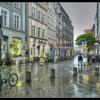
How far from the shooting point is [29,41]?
58.3 metres

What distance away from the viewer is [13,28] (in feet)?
169

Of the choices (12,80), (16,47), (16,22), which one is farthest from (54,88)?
(16,47)

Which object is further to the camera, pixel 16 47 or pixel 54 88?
pixel 16 47

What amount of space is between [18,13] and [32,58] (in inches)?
328

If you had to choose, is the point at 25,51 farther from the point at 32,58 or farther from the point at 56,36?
the point at 56,36

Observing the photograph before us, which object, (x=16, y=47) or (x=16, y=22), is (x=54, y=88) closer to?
(x=16, y=22)

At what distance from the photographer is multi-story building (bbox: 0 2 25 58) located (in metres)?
48.5

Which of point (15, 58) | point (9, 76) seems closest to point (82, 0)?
point (9, 76)

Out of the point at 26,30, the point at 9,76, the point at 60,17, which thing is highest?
the point at 60,17

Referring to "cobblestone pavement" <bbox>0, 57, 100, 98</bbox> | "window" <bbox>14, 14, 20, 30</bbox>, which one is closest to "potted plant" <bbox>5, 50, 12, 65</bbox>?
"window" <bbox>14, 14, 20, 30</bbox>

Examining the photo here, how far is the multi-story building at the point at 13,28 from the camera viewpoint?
159 ft

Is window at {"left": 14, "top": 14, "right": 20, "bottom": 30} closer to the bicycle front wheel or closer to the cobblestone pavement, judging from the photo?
the cobblestone pavement

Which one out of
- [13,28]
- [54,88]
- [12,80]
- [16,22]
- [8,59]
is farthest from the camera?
[16,22]

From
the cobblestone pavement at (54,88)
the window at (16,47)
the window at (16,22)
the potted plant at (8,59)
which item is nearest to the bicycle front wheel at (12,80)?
the cobblestone pavement at (54,88)
